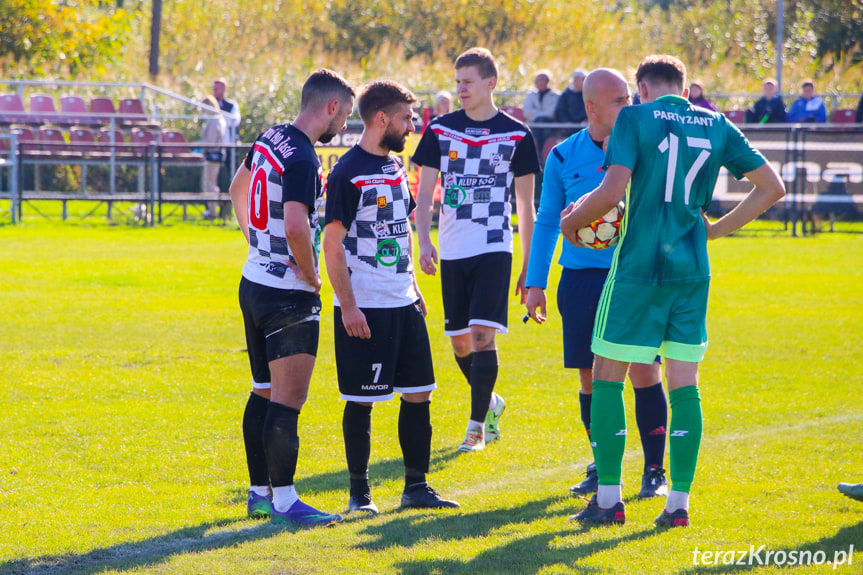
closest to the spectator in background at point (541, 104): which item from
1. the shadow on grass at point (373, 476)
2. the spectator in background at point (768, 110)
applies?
the spectator in background at point (768, 110)

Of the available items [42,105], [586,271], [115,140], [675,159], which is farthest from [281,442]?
[42,105]

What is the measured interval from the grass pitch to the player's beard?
1645mm

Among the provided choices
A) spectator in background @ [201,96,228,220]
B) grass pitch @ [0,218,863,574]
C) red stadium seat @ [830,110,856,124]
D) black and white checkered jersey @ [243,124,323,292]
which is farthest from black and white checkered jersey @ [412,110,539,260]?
red stadium seat @ [830,110,856,124]

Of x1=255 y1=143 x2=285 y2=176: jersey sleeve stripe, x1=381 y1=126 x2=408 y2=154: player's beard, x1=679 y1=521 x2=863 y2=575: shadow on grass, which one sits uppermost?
x1=381 y1=126 x2=408 y2=154: player's beard

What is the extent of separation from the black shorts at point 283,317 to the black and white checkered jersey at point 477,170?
5.77ft

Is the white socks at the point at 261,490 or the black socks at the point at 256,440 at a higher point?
the black socks at the point at 256,440

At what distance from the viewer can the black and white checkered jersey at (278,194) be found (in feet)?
14.3

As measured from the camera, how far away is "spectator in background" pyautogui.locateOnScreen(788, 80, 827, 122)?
70.7 feet

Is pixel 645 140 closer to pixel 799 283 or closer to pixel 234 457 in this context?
pixel 234 457

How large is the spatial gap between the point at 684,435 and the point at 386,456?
6.48ft

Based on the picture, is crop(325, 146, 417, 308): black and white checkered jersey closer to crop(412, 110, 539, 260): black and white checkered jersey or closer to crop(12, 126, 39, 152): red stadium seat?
crop(412, 110, 539, 260): black and white checkered jersey

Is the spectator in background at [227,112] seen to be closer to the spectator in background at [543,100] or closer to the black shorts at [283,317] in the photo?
the spectator in background at [543,100]

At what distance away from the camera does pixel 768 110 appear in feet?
69.8

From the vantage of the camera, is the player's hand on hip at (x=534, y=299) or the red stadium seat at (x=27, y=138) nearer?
the player's hand on hip at (x=534, y=299)
